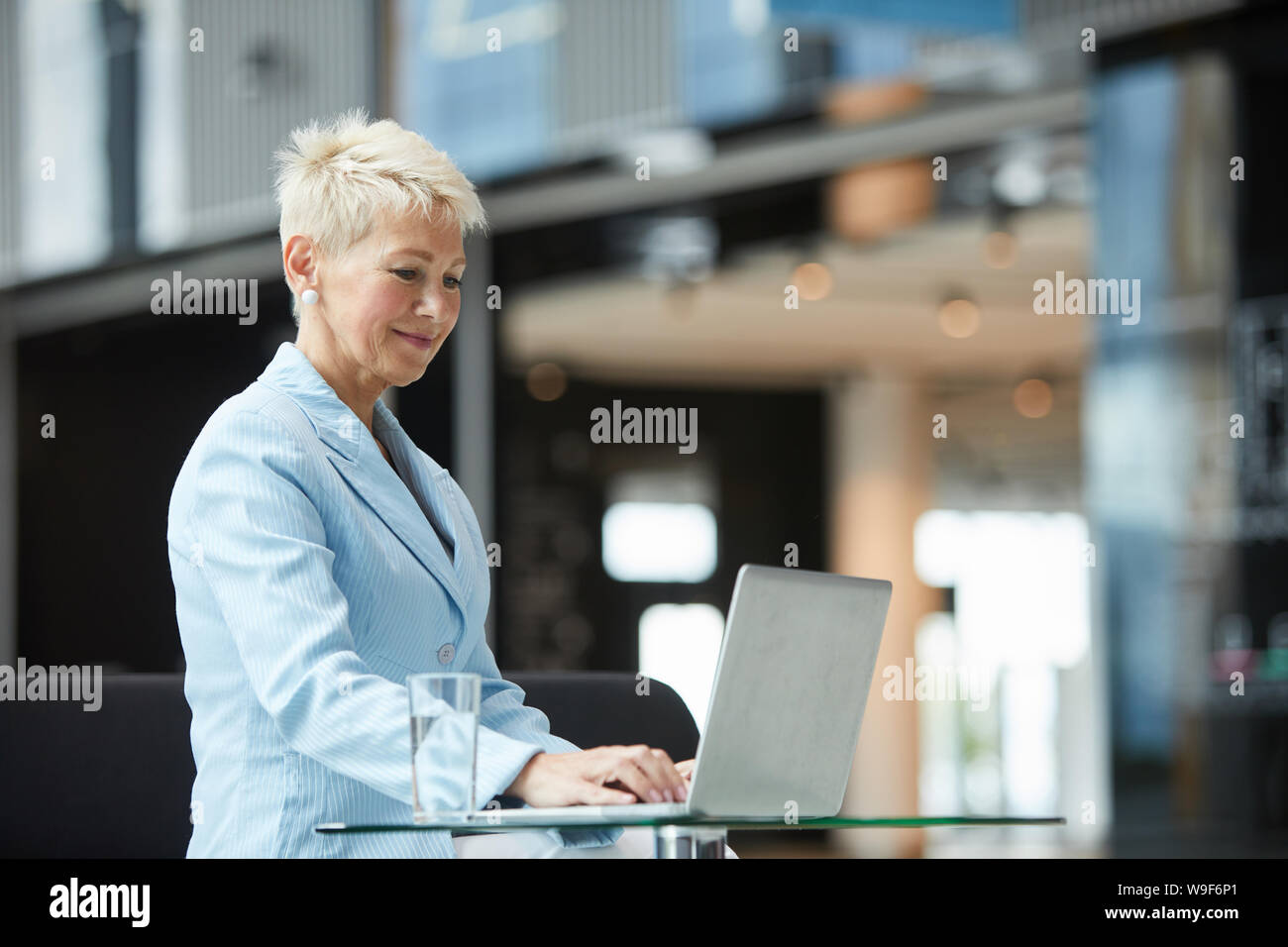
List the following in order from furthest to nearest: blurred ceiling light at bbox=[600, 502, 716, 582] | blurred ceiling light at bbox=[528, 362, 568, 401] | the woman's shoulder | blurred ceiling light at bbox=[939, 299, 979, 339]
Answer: blurred ceiling light at bbox=[600, 502, 716, 582] → blurred ceiling light at bbox=[528, 362, 568, 401] → blurred ceiling light at bbox=[939, 299, 979, 339] → the woman's shoulder

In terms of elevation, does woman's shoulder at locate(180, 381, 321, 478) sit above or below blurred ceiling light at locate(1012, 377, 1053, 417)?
below

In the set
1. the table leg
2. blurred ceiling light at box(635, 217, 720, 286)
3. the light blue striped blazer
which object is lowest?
the table leg

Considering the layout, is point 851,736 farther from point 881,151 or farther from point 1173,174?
point 881,151

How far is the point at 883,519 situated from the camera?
11.5 meters

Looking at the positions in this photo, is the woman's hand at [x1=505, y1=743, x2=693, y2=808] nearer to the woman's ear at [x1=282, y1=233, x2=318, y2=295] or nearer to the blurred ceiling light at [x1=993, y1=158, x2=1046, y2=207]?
the woman's ear at [x1=282, y1=233, x2=318, y2=295]

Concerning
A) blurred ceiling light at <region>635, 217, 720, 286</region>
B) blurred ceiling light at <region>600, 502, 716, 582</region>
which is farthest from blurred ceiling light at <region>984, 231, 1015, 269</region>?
blurred ceiling light at <region>600, 502, 716, 582</region>

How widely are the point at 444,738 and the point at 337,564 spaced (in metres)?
0.29

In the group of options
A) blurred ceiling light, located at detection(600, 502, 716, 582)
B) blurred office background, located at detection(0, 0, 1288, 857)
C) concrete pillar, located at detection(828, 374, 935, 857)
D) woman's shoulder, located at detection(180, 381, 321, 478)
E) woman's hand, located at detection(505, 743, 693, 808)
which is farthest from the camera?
concrete pillar, located at detection(828, 374, 935, 857)

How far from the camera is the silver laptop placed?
165cm

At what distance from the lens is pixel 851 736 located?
1.87 meters

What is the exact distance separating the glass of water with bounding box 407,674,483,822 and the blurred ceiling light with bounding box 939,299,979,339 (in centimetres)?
816

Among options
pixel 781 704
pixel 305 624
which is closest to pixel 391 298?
pixel 305 624

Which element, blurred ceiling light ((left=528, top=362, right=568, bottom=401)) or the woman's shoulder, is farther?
blurred ceiling light ((left=528, top=362, right=568, bottom=401))

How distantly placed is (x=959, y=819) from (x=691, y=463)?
988cm
